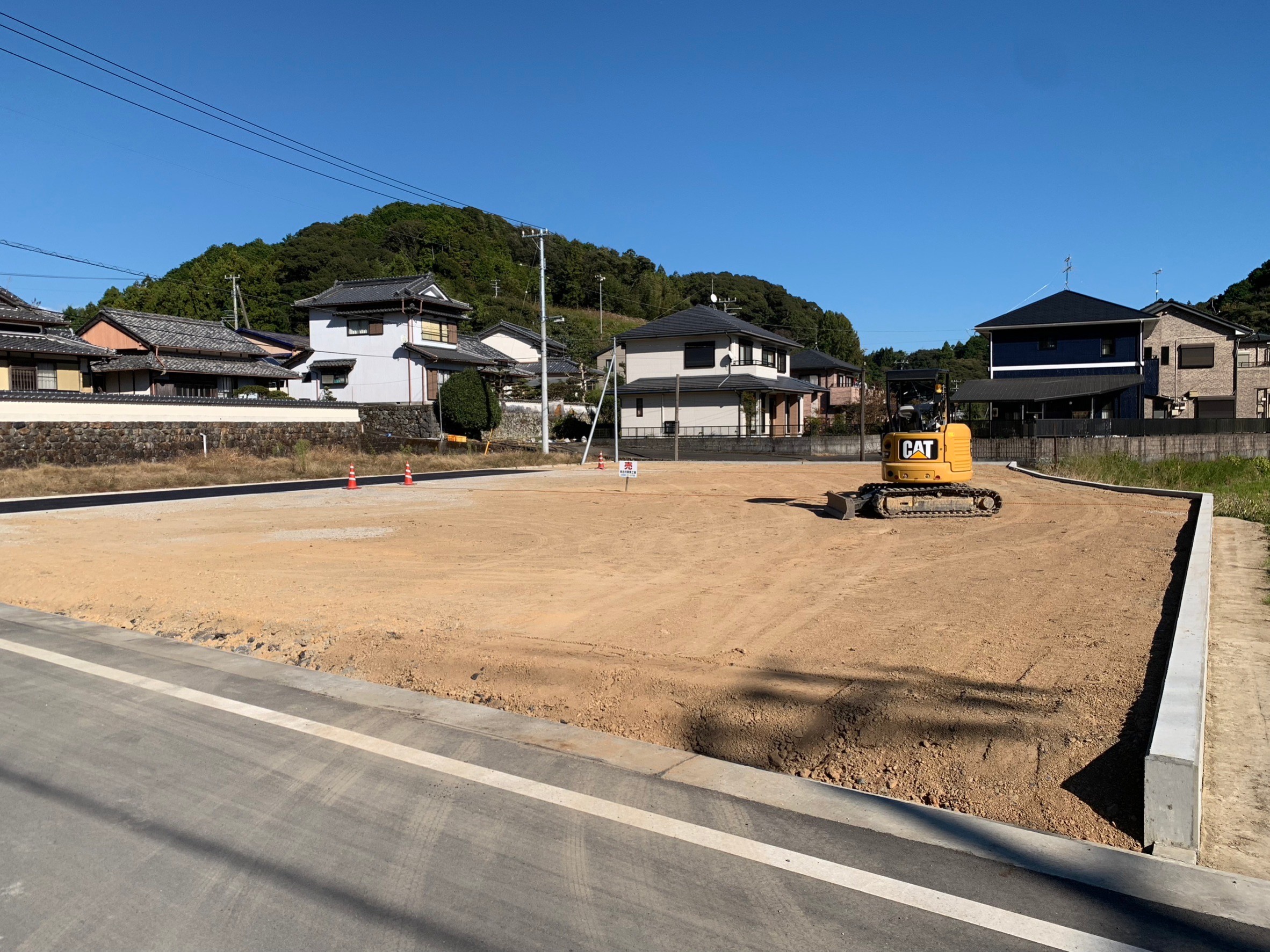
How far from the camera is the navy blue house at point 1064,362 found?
140 ft

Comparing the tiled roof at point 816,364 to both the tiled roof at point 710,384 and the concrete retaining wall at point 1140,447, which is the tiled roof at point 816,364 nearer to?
the tiled roof at point 710,384

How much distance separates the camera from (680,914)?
3268mm

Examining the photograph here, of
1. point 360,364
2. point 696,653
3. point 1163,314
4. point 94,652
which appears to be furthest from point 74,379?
point 1163,314

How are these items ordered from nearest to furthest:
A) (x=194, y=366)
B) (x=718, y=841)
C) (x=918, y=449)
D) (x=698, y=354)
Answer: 1. (x=718, y=841)
2. (x=918, y=449)
3. (x=194, y=366)
4. (x=698, y=354)

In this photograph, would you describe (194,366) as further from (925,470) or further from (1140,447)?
(1140,447)

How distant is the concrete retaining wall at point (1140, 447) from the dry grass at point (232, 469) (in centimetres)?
1923

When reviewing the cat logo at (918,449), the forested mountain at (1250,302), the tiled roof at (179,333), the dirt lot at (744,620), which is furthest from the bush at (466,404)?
the forested mountain at (1250,302)

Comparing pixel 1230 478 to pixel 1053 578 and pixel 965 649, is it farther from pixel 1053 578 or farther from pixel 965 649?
pixel 965 649

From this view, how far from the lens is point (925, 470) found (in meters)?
16.1

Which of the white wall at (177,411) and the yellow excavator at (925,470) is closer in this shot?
the yellow excavator at (925,470)

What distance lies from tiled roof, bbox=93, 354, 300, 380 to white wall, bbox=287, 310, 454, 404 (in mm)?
3587

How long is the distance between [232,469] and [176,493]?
25.9 ft

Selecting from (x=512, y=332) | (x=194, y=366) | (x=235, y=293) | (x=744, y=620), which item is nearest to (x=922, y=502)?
Answer: (x=744, y=620)

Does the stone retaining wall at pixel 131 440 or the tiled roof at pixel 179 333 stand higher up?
the tiled roof at pixel 179 333
